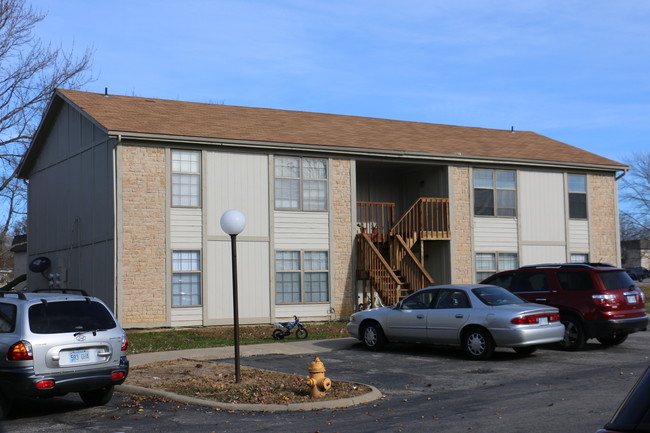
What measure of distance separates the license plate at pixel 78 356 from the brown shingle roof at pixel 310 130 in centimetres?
1235

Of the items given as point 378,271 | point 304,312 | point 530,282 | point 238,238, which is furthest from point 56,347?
point 378,271

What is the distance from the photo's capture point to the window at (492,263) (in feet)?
89.5

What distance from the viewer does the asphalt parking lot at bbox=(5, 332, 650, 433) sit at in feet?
29.8

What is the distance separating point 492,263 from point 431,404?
58.0ft

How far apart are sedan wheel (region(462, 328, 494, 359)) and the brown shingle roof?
1071cm

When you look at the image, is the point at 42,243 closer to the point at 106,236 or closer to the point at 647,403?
the point at 106,236

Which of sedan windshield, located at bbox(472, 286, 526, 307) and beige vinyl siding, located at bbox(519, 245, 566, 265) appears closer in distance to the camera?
sedan windshield, located at bbox(472, 286, 526, 307)

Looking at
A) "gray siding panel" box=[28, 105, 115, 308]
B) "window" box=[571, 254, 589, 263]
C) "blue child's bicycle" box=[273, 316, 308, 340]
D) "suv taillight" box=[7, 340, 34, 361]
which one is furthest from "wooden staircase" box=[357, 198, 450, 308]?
"suv taillight" box=[7, 340, 34, 361]

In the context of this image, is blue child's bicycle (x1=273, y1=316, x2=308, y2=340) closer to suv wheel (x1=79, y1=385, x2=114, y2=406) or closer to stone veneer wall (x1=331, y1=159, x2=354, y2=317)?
stone veneer wall (x1=331, y1=159, x2=354, y2=317)

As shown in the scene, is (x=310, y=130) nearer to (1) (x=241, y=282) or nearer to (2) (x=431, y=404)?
(1) (x=241, y=282)

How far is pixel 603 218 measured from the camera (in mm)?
29797

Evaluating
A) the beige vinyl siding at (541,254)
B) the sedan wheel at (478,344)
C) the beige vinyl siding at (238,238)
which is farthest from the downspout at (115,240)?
the beige vinyl siding at (541,254)

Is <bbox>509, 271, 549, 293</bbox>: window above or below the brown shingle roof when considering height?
below

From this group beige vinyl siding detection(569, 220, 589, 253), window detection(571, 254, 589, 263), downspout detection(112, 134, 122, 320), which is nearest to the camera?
downspout detection(112, 134, 122, 320)
